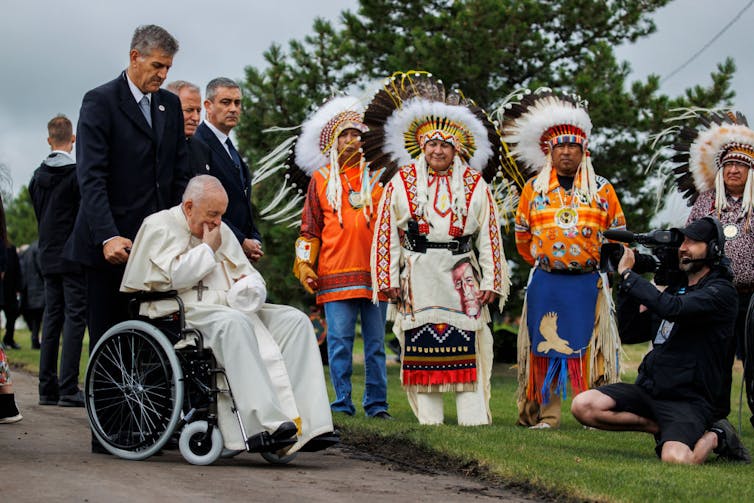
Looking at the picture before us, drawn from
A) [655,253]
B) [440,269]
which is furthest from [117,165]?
[655,253]

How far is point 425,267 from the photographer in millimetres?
8359

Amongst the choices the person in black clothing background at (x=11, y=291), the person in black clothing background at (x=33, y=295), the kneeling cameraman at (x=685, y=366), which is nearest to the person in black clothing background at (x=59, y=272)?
the kneeling cameraman at (x=685, y=366)

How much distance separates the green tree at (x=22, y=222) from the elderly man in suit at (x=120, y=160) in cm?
4207

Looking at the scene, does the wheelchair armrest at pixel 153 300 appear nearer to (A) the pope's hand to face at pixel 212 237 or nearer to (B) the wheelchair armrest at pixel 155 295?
(B) the wheelchair armrest at pixel 155 295

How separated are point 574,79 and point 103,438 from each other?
9.32m

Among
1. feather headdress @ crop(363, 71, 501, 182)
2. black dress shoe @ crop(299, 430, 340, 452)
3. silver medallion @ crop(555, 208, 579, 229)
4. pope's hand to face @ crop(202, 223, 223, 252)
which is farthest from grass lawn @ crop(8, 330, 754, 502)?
feather headdress @ crop(363, 71, 501, 182)

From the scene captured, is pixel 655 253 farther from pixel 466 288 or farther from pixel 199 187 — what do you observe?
pixel 199 187

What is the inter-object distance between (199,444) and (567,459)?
194 centimetres

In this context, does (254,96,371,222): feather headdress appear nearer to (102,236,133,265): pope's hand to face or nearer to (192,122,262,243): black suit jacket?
(192,122,262,243): black suit jacket

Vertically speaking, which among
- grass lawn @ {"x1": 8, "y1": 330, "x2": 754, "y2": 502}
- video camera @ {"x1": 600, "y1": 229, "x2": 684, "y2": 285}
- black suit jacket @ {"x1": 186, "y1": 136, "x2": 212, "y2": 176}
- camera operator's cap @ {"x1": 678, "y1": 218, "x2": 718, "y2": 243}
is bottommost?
grass lawn @ {"x1": 8, "y1": 330, "x2": 754, "y2": 502}

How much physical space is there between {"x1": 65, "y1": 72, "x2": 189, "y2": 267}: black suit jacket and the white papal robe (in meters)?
0.26

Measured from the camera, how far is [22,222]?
180 ft

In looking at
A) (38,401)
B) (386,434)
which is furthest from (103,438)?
(38,401)

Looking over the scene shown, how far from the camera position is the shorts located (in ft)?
22.3
